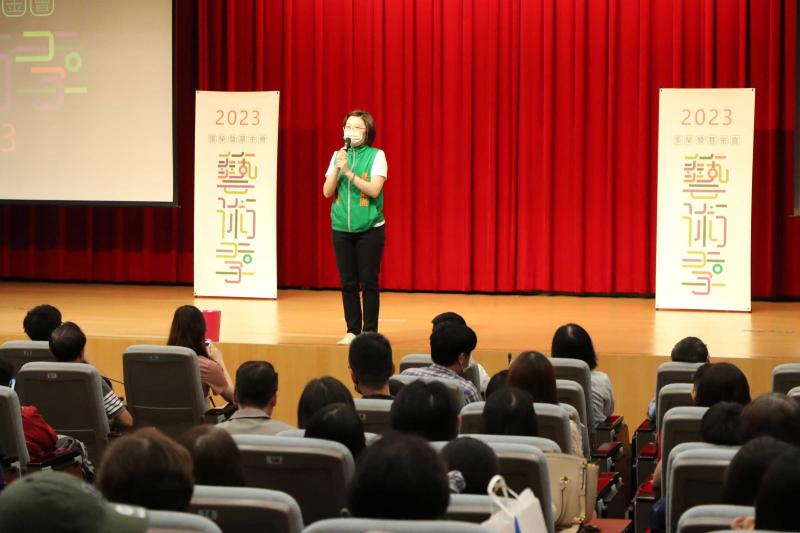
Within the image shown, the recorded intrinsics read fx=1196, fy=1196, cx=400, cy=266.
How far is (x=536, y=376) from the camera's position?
13.0 ft

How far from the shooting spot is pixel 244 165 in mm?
8805

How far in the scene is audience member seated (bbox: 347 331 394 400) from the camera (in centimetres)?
421

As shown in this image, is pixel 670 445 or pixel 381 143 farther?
pixel 381 143

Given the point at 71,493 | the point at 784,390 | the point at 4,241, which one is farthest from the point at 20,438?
the point at 4,241

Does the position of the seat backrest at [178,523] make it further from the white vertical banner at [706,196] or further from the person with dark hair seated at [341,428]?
the white vertical banner at [706,196]

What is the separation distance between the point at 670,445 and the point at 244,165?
572cm

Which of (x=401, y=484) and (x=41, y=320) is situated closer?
(x=401, y=484)

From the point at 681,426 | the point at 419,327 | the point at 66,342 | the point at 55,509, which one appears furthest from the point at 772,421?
the point at 419,327

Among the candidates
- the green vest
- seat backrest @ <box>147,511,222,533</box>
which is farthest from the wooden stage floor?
seat backrest @ <box>147,511,222,533</box>

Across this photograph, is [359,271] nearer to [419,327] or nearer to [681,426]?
[419,327]

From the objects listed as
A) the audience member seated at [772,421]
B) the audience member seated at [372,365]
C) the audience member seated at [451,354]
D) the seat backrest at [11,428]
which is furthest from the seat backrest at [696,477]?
the seat backrest at [11,428]

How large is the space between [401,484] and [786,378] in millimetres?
2896

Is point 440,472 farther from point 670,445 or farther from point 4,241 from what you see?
point 4,241

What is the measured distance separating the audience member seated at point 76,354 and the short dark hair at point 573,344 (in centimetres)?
181
